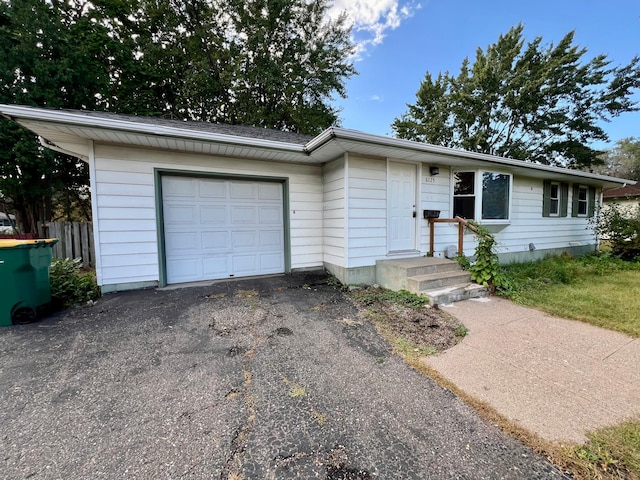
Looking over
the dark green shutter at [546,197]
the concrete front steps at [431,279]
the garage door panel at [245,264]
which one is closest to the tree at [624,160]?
the dark green shutter at [546,197]

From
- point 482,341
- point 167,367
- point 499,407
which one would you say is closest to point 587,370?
point 482,341

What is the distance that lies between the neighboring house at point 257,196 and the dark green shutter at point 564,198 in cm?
243

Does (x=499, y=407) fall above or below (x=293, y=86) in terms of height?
below

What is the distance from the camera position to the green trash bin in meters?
3.05

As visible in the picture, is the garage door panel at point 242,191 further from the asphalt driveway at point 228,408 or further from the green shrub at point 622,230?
the green shrub at point 622,230

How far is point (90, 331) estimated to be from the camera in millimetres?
3037

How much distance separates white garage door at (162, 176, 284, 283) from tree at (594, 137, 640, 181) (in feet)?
128

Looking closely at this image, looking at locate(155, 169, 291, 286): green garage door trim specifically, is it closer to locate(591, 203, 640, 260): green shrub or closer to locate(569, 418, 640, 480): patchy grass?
locate(569, 418, 640, 480): patchy grass

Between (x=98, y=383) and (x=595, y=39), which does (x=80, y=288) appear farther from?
(x=595, y=39)

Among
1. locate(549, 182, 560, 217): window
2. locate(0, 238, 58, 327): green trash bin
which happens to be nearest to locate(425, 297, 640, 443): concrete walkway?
locate(0, 238, 58, 327): green trash bin

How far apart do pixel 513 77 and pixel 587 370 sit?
1749 cm

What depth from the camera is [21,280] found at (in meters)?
3.14

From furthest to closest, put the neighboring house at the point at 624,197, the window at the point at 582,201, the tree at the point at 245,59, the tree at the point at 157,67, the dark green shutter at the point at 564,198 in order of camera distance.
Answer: the neighboring house at the point at 624,197 < the tree at the point at 245,59 < the window at the point at 582,201 < the dark green shutter at the point at 564,198 < the tree at the point at 157,67

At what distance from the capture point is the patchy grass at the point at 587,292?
3537 mm
